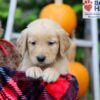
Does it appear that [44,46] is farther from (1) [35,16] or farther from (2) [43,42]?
(1) [35,16]

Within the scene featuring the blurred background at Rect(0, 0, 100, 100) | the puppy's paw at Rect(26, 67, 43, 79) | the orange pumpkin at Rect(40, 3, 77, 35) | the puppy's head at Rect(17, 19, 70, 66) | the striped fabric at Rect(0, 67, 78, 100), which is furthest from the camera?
the blurred background at Rect(0, 0, 100, 100)

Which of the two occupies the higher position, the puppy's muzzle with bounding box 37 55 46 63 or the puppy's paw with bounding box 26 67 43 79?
the puppy's muzzle with bounding box 37 55 46 63

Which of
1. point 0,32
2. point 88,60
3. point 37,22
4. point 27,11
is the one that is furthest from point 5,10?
point 0,32

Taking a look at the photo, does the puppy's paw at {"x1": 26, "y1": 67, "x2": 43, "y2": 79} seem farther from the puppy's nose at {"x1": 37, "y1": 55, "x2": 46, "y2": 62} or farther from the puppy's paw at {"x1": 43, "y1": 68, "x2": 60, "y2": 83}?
the puppy's nose at {"x1": 37, "y1": 55, "x2": 46, "y2": 62}

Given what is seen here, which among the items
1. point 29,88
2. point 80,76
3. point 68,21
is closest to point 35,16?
point 68,21

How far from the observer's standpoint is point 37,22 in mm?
2133

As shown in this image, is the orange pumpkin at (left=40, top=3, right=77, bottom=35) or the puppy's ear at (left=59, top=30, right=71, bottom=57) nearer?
the puppy's ear at (left=59, top=30, right=71, bottom=57)

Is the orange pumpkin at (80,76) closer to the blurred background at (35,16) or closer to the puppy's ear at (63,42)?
the blurred background at (35,16)

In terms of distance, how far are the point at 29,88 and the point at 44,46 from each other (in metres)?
0.43

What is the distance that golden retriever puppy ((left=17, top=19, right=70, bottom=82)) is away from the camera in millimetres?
2086

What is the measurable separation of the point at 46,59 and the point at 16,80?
16.8 inches

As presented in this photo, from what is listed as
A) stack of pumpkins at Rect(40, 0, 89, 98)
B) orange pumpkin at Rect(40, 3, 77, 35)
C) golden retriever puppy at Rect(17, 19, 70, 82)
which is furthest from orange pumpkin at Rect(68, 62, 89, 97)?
golden retriever puppy at Rect(17, 19, 70, 82)

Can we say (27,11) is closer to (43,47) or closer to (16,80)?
(43,47)

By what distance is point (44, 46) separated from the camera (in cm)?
209
